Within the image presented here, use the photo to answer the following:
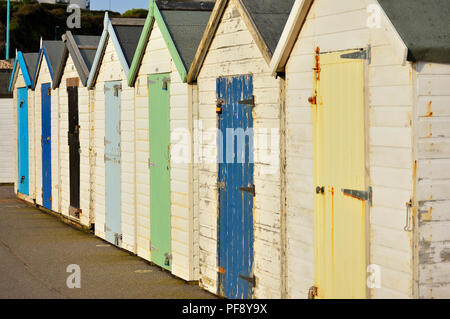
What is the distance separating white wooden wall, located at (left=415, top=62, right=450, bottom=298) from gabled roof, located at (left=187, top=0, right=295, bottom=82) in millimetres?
2194

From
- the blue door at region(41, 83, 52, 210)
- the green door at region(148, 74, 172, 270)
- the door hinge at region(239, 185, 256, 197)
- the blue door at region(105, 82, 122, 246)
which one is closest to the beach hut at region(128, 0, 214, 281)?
the green door at region(148, 74, 172, 270)

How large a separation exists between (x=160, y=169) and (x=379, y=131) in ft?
15.2

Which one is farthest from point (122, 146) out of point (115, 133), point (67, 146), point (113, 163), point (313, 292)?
point (313, 292)

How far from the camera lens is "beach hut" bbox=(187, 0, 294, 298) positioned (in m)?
7.22

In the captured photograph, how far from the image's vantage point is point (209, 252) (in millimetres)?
8484

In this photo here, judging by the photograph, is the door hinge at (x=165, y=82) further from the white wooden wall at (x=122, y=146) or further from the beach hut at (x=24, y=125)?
the beach hut at (x=24, y=125)

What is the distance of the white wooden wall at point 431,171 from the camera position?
5.20m

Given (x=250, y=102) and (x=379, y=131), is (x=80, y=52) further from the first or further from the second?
(x=379, y=131)

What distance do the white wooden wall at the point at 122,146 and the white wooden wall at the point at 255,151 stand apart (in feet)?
7.91

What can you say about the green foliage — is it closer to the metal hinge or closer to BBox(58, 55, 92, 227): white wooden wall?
BBox(58, 55, 92, 227): white wooden wall

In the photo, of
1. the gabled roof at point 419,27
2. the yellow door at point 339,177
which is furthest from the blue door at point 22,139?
the gabled roof at point 419,27

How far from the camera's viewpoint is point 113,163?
11.8 m

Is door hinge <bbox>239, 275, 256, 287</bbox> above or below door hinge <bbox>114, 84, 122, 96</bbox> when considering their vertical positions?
below
